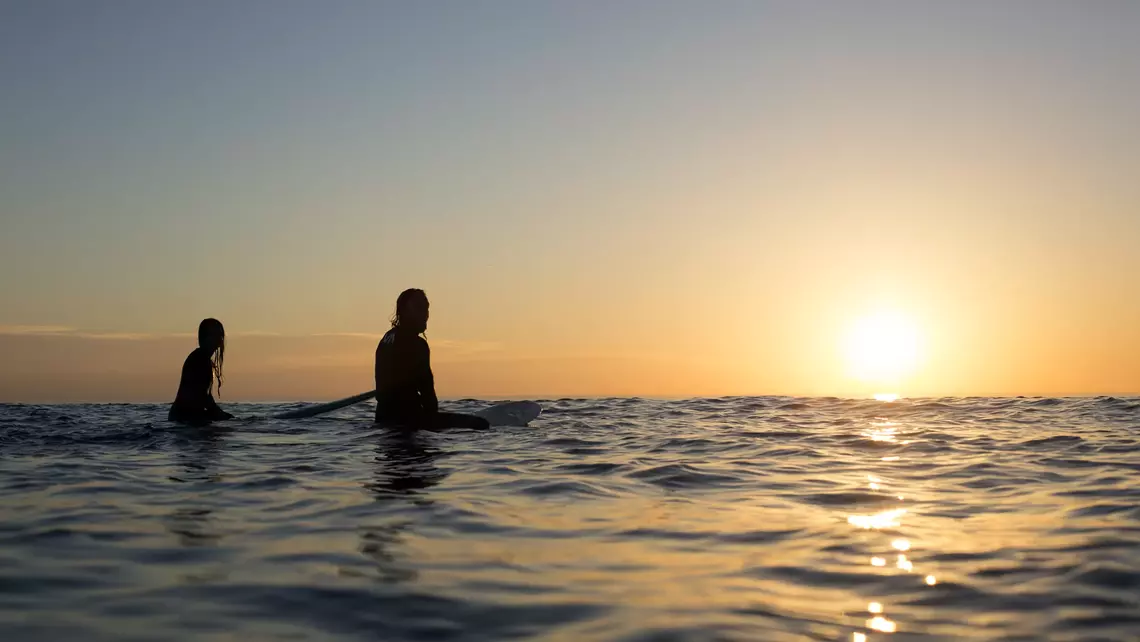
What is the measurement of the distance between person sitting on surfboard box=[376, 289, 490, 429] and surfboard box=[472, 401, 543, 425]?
2.26 m

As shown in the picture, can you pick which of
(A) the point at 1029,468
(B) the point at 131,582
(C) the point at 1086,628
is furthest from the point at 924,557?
(A) the point at 1029,468

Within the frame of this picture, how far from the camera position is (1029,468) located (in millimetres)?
9914

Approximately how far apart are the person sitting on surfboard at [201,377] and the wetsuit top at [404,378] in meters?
2.91

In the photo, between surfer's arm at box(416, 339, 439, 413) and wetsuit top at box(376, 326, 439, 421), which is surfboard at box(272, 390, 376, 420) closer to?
wetsuit top at box(376, 326, 439, 421)

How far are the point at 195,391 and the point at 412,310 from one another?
13.8 ft

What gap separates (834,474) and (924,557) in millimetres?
4237

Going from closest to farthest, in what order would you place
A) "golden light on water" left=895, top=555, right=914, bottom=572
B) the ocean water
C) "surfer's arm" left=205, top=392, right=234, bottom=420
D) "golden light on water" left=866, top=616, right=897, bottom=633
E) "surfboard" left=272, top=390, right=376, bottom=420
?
"golden light on water" left=866, top=616, right=897, bottom=633 < the ocean water < "golden light on water" left=895, top=555, right=914, bottom=572 < "surfer's arm" left=205, top=392, right=234, bottom=420 < "surfboard" left=272, top=390, right=376, bottom=420

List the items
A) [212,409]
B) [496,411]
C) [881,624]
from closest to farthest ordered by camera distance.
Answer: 1. [881,624]
2. [212,409]
3. [496,411]

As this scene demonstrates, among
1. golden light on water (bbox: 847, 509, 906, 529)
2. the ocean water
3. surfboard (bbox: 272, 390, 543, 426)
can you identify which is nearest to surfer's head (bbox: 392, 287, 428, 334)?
the ocean water

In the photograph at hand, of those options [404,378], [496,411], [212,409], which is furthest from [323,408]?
[404,378]

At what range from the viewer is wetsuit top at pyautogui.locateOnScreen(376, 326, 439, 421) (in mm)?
13461

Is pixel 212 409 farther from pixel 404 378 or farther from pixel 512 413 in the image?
pixel 512 413

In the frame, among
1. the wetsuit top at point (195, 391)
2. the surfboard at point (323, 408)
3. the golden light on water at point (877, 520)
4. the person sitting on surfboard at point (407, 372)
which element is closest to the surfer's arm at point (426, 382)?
the person sitting on surfboard at point (407, 372)

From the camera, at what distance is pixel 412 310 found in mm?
13438
